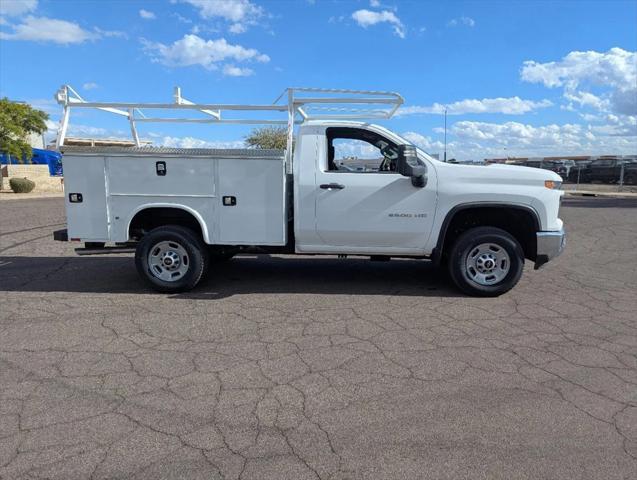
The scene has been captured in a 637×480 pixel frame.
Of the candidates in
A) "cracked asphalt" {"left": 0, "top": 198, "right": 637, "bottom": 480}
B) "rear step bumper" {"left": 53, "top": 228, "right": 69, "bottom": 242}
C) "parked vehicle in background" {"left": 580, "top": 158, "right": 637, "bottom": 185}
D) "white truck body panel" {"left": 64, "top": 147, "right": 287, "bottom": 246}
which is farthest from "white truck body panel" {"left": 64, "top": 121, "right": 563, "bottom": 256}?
"parked vehicle in background" {"left": 580, "top": 158, "right": 637, "bottom": 185}

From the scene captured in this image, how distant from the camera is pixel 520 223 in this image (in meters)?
6.45

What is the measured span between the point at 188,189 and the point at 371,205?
89.0 inches

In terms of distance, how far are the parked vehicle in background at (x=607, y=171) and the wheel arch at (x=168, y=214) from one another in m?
38.5

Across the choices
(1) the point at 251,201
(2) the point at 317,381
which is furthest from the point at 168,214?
(2) the point at 317,381

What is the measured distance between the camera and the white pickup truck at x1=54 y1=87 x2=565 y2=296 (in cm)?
614

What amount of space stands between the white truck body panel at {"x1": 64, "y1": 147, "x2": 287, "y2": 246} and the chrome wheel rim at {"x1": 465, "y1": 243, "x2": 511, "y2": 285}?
7.75ft

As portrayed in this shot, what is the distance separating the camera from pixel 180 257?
Answer: 6.42 m

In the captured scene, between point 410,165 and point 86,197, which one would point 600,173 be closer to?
point 410,165

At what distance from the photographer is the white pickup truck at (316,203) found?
614 cm

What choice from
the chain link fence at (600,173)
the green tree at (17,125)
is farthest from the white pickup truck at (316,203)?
the chain link fence at (600,173)

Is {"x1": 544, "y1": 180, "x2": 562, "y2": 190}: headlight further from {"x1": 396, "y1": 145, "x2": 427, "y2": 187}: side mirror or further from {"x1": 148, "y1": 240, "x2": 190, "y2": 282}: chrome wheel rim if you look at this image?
{"x1": 148, "y1": 240, "x2": 190, "y2": 282}: chrome wheel rim

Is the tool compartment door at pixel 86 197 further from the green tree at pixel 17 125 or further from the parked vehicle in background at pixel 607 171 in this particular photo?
the parked vehicle in background at pixel 607 171

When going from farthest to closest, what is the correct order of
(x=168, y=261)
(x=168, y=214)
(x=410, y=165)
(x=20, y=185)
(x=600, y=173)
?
(x=600, y=173)
(x=20, y=185)
(x=168, y=214)
(x=168, y=261)
(x=410, y=165)

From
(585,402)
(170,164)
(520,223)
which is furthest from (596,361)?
(170,164)
